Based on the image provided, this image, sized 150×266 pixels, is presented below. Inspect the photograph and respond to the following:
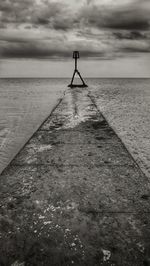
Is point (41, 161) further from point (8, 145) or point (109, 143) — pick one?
point (8, 145)

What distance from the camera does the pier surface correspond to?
1.37 metres

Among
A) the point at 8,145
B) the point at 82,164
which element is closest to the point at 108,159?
the point at 82,164

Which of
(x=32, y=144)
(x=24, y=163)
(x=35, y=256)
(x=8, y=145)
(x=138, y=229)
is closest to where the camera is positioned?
(x=35, y=256)

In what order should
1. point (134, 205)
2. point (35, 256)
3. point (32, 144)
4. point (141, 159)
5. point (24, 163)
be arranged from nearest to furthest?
point (35, 256) → point (134, 205) → point (24, 163) → point (32, 144) → point (141, 159)

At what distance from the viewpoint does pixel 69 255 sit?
4.45 ft

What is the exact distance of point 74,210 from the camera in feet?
5.92

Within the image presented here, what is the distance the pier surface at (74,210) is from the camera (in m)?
1.37

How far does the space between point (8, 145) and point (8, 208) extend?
3380 millimetres

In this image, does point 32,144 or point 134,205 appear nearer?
point 134,205

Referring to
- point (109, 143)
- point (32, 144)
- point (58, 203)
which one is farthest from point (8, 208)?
point (109, 143)

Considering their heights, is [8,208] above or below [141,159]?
above

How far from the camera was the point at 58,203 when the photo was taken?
6.24 ft

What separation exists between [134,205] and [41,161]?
4.52 ft

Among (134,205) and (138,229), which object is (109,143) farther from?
(138,229)
